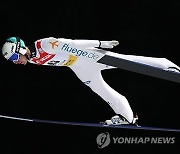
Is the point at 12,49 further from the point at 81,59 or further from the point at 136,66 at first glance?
the point at 136,66

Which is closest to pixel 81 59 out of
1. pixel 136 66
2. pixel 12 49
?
pixel 136 66

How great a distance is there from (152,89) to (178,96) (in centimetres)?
37

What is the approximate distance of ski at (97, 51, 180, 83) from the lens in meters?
4.36

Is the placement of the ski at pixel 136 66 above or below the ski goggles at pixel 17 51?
below

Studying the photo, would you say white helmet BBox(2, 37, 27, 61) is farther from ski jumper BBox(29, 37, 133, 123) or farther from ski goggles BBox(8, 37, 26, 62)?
ski jumper BBox(29, 37, 133, 123)

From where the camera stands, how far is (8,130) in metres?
5.64

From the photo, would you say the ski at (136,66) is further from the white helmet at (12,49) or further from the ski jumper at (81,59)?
the white helmet at (12,49)

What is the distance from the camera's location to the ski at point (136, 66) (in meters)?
4.36

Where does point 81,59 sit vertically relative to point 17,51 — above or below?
below

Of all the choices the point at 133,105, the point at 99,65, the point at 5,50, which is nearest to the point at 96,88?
the point at 99,65

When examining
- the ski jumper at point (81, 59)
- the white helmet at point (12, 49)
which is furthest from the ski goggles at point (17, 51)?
the ski jumper at point (81, 59)

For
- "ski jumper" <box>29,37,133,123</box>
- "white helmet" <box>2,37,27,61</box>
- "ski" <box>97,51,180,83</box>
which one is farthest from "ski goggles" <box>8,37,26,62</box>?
"ski" <box>97,51,180,83</box>

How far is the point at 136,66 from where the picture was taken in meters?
4.42

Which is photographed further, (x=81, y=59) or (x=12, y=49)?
(x=81, y=59)
